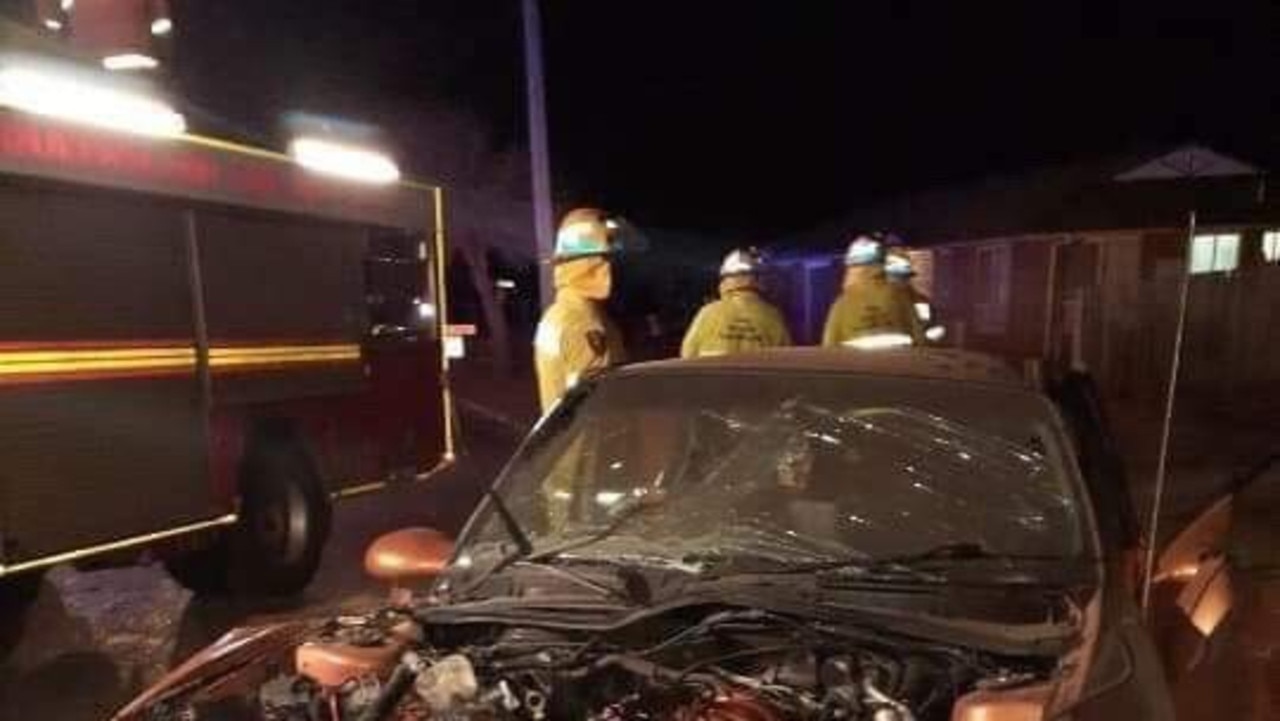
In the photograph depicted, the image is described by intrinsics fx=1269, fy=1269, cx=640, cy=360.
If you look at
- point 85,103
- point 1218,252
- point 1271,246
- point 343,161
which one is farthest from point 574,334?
point 1271,246

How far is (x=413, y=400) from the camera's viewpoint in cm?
855

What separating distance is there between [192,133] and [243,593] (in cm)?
261

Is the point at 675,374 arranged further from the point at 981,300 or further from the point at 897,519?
the point at 981,300

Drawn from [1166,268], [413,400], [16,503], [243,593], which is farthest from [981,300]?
[16,503]

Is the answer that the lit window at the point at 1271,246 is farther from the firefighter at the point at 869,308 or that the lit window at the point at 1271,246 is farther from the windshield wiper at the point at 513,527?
the windshield wiper at the point at 513,527

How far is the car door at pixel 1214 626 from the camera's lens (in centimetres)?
349

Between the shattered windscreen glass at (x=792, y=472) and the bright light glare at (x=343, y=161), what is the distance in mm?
4173

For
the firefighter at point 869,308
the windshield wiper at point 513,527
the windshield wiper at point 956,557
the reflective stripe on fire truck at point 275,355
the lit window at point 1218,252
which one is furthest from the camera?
the lit window at point 1218,252

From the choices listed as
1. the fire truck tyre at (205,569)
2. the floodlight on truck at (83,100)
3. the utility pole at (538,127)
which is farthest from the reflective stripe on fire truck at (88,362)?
the utility pole at (538,127)

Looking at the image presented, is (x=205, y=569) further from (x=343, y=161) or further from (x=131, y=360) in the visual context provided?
(x=343, y=161)

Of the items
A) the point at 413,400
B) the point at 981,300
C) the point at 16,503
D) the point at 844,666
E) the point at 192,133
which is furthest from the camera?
the point at 981,300

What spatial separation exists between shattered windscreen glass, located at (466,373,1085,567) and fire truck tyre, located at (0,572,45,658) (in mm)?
3196

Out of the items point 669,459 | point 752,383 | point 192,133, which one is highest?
→ point 192,133

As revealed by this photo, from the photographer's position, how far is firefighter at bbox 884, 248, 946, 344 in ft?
23.8
